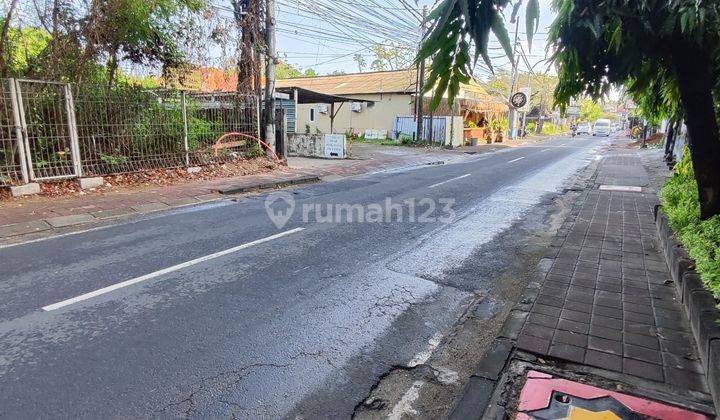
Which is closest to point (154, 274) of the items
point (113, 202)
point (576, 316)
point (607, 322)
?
point (576, 316)

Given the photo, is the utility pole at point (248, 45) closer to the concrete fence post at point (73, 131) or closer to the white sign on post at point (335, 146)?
the white sign on post at point (335, 146)

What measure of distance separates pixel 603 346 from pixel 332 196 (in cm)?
749

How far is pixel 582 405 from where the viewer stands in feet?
8.66

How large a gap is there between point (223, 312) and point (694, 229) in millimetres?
5013

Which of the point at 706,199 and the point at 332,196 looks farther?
the point at 332,196

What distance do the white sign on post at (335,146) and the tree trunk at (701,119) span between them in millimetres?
15043

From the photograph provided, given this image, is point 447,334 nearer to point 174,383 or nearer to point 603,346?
point 603,346

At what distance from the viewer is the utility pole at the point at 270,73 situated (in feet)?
45.0

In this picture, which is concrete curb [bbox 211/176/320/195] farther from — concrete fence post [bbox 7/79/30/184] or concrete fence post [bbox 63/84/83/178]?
concrete fence post [bbox 7/79/30/184]

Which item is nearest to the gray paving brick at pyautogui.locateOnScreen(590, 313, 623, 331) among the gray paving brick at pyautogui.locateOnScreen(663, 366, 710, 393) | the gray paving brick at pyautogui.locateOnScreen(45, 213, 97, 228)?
the gray paving brick at pyautogui.locateOnScreen(663, 366, 710, 393)

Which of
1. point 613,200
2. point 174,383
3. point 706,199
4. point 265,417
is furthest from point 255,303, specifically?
point 613,200

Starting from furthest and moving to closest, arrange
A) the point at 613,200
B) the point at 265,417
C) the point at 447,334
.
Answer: the point at 613,200, the point at 447,334, the point at 265,417

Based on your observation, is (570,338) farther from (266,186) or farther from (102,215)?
(266,186)

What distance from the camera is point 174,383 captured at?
2.88 m
